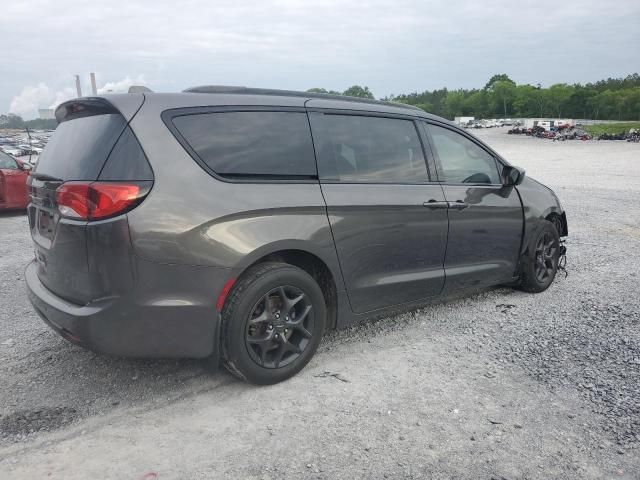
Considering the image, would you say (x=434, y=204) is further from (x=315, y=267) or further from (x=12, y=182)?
(x=12, y=182)

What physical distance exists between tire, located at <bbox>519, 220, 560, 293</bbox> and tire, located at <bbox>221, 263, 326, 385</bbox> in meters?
2.54

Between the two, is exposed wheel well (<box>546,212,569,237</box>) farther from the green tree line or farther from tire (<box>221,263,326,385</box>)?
the green tree line

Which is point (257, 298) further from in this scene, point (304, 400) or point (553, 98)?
point (553, 98)

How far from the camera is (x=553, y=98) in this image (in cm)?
13412

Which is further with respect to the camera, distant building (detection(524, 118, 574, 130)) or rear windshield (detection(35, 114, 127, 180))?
distant building (detection(524, 118, 574, 130))

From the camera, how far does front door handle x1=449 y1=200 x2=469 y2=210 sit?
4230mm

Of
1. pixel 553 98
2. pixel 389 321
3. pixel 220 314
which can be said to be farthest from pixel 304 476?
pixel 553 98

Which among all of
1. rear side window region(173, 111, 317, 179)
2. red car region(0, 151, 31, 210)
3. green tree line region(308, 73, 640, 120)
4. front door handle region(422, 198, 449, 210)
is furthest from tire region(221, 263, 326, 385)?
green tree line region(308, 73, 640, 120)

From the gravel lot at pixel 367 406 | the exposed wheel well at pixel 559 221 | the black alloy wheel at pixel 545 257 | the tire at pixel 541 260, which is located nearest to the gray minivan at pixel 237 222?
the gravel lot at pixel 367 406

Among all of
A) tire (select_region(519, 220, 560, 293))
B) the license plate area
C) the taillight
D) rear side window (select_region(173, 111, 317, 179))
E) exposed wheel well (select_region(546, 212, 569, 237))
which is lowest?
tire (select_region(519, 220, 560, 293))

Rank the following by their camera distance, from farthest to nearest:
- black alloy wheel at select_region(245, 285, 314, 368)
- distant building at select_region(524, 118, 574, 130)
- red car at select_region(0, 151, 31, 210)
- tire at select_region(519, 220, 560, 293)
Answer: distant building at select_region(524, 118, 574, 130) → red car at select_region(0, 151, 31, 210) → tire at select_region(519, 220, 560, 293) → black alloy wheel at select_region(245, 285, 314, 368)

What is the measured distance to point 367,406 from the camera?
3117 millimetres

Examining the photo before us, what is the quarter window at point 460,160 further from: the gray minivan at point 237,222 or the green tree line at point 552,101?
the green tree line at point 552,101

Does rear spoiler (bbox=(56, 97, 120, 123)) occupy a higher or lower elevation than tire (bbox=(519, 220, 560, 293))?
higher
